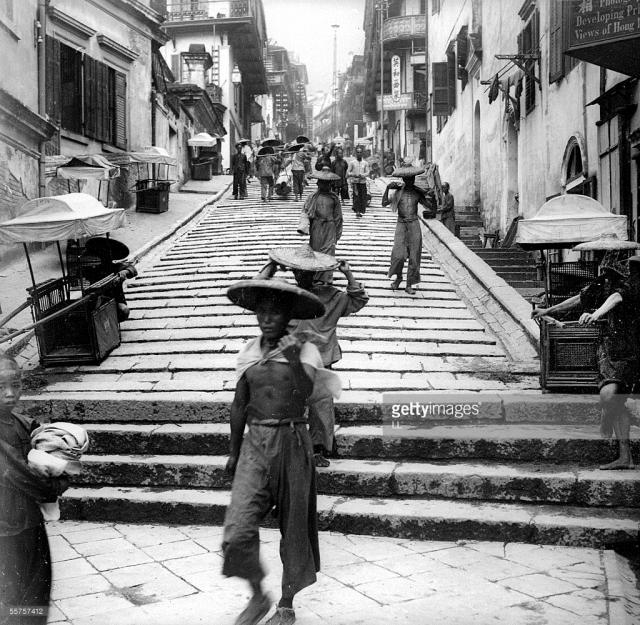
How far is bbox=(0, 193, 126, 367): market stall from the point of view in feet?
27.3

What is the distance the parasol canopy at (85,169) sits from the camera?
14.9m

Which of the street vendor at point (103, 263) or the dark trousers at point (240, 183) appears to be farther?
the dark trousers at point (240, 183)

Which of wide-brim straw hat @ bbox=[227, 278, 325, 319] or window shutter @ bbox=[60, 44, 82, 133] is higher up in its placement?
window shutter @ bbox=[60, 44, 82, 133]

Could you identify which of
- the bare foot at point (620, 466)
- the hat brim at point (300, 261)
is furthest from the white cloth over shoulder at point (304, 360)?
the bare foot at point (620, 466)

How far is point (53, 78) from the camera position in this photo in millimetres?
15945

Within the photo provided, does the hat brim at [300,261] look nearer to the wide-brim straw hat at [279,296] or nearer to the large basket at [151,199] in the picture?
the wide-brim straw hat at [279,296]

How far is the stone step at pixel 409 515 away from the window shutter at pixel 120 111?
1443cm

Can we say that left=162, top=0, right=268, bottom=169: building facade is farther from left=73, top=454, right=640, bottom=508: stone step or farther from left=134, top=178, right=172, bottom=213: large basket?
left=73, top=454, right=640, bottom=508: stone step

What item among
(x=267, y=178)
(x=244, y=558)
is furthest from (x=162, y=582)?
(x=267, y=178)

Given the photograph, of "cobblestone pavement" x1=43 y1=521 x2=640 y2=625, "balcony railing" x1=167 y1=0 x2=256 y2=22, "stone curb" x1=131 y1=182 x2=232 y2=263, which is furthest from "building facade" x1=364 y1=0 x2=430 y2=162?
"cobblestone pavement" x1=43 y1=521 x2=640 y2=625

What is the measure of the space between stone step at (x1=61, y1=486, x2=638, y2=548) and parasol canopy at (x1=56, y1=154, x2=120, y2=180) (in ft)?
32.9

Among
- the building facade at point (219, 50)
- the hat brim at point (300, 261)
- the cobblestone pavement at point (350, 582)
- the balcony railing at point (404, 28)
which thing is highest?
the balcony railing at point (404, 28)

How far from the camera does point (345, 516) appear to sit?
5.48 meters

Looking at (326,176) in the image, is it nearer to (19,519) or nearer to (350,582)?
(350,582)
